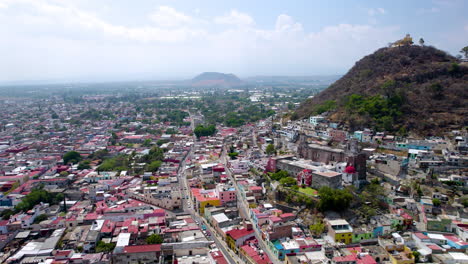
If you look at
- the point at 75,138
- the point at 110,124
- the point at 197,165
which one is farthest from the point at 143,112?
the point at 197,165

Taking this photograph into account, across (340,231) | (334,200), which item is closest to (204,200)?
(334,200)

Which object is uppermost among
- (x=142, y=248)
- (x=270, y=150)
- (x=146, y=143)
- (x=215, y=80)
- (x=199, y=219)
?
(x=215, y=80)

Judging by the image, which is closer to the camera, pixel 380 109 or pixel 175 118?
pixel 380 109

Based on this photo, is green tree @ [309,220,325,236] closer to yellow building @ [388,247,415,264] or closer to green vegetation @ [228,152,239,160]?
yellow building @ [388,247,415,264]

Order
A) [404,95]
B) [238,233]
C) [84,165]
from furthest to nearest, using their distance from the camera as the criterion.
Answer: [404,95]
[84,165]
[238,233]

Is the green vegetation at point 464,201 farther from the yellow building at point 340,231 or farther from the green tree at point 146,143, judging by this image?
the green tree at point 146,143

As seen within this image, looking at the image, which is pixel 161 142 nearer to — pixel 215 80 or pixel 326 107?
pixel 326 107

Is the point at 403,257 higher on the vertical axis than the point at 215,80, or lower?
lower
